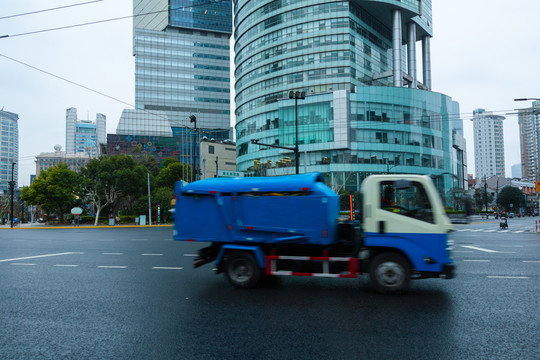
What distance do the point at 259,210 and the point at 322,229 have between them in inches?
54.3

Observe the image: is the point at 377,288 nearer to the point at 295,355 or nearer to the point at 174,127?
the point at 295,355

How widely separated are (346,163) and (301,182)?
2375 inches

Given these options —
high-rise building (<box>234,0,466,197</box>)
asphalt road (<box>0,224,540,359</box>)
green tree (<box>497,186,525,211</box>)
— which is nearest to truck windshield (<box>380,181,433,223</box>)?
asphalt road (<box>0,224,540,359</box>)

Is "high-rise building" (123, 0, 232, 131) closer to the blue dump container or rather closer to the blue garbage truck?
the blue dump container

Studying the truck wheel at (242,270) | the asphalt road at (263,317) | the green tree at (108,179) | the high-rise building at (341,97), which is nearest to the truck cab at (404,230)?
the asphalt road at (263,317)

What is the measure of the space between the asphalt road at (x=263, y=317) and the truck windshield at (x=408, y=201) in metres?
1.60

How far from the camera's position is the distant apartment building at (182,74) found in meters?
114

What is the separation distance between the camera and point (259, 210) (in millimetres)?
7746

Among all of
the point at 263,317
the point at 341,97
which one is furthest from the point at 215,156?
the point at 263,317

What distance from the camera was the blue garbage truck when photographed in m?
7.16

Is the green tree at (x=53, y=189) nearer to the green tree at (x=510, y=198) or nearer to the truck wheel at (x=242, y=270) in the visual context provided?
the truck wheel at (x=242, y=270)

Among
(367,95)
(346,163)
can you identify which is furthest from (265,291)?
(367,95)

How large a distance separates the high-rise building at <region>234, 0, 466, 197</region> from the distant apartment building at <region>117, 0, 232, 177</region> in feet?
135

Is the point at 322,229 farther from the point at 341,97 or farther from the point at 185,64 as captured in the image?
the point at 185,64
